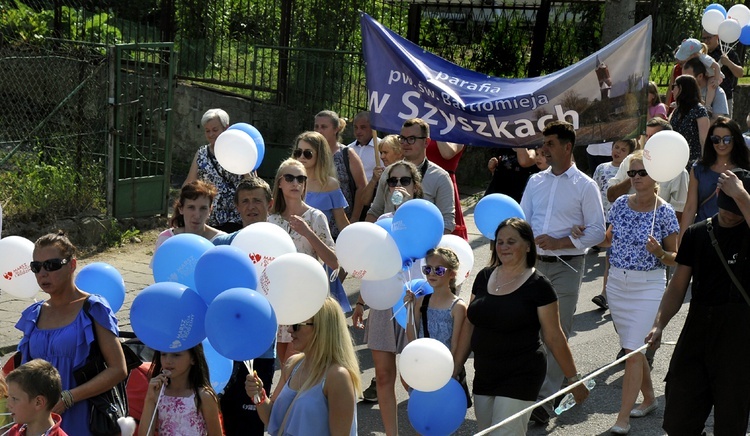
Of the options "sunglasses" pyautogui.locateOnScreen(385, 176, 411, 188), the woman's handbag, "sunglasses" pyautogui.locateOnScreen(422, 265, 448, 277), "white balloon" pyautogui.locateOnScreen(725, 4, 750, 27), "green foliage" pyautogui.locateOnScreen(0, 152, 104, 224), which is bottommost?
"green foliage" pyautogui.locateOnScreen(0, 152, 104, 224)

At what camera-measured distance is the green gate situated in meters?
11.6

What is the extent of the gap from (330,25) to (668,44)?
5452 millimetres

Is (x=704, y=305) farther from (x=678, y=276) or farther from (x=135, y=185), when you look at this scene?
(x=135, y=185)

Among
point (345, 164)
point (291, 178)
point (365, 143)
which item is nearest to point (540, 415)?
point (291, 178)

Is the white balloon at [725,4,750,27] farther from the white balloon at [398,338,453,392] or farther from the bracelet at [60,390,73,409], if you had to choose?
the bracelet at [60,390,73,409]

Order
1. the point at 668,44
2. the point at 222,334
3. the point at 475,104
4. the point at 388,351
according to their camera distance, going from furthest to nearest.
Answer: the point at 668,44 → the point at 475,104 → the point at 388,351 → the point at 222,334

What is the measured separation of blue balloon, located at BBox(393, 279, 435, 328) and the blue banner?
2.45 meters

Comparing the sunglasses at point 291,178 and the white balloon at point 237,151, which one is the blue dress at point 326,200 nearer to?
the white balloon at point 237,151

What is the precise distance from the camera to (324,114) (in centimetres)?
906

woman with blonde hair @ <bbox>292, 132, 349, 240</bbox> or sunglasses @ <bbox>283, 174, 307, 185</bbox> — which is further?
woman with blonde hair @ <bbox>292, 132, 349, 240</bbox>

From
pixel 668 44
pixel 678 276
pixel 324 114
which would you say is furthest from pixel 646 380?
pixel 668 44

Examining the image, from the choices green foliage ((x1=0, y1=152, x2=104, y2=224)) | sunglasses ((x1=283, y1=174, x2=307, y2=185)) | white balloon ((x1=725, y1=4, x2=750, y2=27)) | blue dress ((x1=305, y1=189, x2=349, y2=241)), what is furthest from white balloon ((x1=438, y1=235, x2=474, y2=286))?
white balloon ((x1=725, y1=4, x2=750, y2=27))

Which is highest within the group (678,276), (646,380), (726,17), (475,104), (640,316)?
(726,17)

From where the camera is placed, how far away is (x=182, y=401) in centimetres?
502
